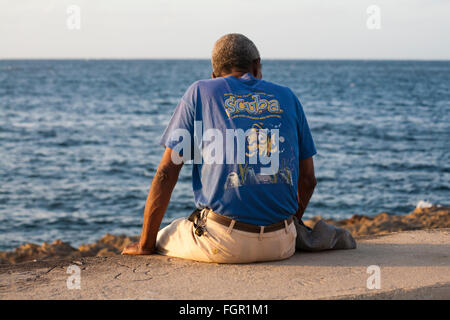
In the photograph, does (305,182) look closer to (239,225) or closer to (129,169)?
(239,225)

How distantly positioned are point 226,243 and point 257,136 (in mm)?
775

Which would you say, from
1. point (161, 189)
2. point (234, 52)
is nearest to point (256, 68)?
point (234, 52)

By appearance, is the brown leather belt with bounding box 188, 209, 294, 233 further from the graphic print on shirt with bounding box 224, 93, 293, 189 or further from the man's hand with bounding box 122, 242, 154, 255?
the man's hand with bounding box 122, 242, 154, 255

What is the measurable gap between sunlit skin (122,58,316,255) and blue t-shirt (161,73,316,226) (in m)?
0.12

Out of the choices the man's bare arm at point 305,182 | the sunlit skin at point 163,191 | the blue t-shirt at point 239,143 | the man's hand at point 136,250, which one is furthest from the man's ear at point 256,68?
the man's hand at point 136,250

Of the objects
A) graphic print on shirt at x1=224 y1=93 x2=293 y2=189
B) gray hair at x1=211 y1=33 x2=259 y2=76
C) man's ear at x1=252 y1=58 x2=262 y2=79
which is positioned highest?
gray hair at x1=211 y1=33 x2=259 y2=76

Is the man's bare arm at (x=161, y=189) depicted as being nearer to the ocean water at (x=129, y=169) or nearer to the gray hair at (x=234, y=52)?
the gray hair at (x=234, y=52)

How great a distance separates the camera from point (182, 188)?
1451 cm

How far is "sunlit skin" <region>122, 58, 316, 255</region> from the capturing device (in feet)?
12.6

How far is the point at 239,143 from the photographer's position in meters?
3.74

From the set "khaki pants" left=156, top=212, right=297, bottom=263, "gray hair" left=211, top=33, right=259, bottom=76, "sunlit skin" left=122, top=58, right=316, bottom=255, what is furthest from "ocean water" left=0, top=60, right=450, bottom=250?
"gray hair" left=211, top=33, right=259, bottom=76

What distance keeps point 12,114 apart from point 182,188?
2195cm
